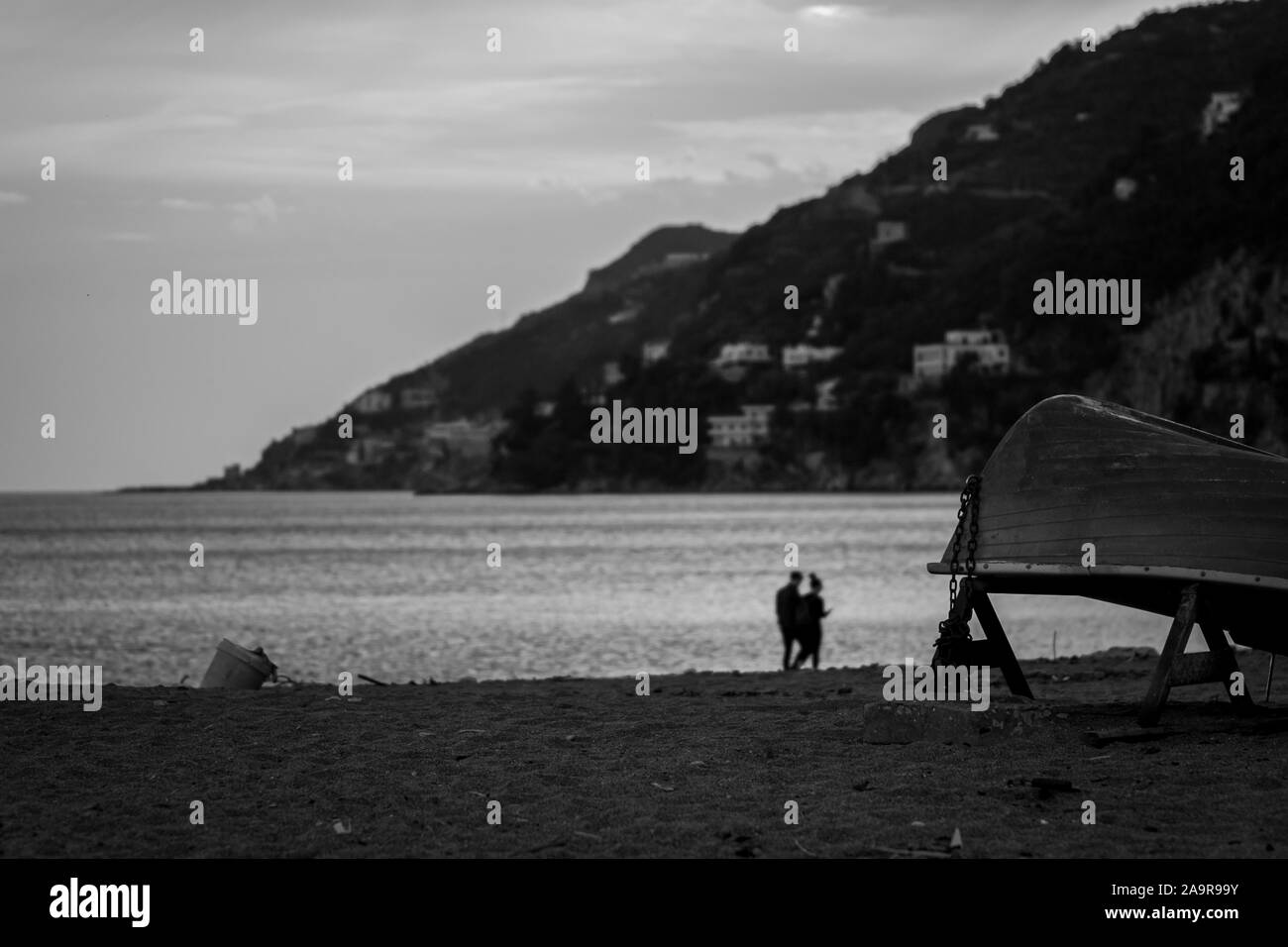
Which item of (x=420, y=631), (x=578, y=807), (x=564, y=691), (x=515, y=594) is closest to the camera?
(x=578, y=807)

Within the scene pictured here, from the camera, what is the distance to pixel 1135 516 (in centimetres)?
1098

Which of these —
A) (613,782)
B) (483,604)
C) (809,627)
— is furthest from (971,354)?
(613,782)

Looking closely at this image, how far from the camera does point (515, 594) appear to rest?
56688 mm

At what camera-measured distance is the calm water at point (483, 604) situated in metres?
34.5

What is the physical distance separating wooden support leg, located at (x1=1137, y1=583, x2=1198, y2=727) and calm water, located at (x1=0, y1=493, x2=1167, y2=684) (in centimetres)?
1932

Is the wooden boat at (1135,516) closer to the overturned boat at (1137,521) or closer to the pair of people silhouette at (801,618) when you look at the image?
the overturned boat at (1137,521)

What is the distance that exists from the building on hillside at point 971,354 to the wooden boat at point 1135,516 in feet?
582

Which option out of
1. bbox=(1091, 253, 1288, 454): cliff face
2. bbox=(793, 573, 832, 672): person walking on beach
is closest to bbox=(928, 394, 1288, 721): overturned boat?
bbox=(793, 573, 832, 672): person walking on beach

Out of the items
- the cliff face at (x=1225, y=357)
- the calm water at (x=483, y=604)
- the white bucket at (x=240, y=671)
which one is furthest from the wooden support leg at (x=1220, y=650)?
the cliff face at (x=1225, y=357)

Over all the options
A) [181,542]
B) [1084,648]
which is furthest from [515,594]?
[181,542]

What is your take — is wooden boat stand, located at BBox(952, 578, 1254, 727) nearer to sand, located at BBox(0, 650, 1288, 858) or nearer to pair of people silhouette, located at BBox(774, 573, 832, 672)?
sand, located at BBox(0, 650, 1288, 858)

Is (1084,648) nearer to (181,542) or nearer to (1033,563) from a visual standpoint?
(1033,563)

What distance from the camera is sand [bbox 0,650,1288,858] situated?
27.7 ft
